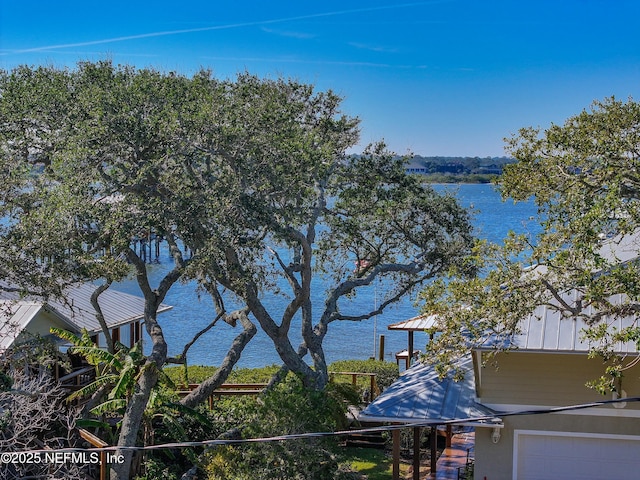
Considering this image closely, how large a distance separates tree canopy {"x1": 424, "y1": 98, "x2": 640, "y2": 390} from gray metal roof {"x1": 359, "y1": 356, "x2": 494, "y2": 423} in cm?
209

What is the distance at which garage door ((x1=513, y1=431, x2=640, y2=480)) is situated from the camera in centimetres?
1407

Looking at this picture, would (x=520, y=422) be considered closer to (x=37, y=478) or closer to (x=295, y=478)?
(x=295, y=478)

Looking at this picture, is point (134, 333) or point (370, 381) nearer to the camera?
point (370, 381)

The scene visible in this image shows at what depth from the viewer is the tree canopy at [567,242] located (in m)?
9.81

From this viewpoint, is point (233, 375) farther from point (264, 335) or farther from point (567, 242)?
point (264, 335)

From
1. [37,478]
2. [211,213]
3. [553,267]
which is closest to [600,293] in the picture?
[553,267]

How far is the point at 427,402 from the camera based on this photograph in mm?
14617

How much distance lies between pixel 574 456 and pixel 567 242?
580 centimetres

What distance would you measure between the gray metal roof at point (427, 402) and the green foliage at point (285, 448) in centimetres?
97

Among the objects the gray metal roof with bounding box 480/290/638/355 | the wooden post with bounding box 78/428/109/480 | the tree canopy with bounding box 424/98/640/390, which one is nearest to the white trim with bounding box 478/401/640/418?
the gray metal roof with bounding box 480/290/638/355

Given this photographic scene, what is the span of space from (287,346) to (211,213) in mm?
4528

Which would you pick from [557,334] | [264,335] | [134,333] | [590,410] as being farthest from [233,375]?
[264,335]

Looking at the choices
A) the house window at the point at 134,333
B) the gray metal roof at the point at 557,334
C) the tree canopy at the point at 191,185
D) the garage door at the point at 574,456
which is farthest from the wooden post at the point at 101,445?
the house window at the point at 134,333

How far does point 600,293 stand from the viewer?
376 inches
